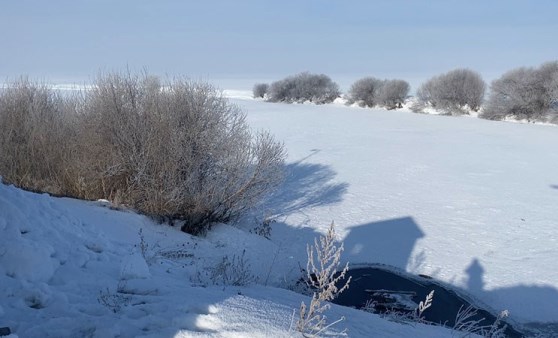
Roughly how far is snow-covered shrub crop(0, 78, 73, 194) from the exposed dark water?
7.24 m

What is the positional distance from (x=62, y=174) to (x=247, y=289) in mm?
8502

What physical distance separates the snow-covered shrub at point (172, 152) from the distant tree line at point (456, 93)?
43.2m

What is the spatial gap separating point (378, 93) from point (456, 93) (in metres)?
12.5

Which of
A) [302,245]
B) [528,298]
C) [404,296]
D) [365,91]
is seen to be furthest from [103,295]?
[365,91]

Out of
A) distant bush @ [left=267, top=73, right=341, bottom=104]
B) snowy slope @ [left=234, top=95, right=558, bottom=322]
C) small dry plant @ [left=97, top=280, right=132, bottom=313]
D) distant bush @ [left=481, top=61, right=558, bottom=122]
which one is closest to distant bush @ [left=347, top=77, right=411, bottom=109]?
distant bush @ [left=267, top=73, right=341, bottom=104]

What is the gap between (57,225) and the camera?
5547 mm

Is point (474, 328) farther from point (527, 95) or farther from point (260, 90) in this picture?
point (260, 90)

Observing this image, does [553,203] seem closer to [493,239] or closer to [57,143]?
[493,239]

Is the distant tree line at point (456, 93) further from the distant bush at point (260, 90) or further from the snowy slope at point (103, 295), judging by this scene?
the snowy slope at point (103, 295)

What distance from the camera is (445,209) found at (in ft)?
52.0

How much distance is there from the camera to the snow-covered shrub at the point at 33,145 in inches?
472

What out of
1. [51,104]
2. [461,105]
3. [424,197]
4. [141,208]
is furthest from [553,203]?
[461,105]

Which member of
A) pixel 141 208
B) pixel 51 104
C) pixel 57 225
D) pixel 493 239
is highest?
pixel 51 104

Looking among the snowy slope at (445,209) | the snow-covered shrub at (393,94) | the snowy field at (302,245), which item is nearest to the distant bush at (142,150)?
the snowy field at (302,245)
